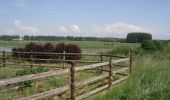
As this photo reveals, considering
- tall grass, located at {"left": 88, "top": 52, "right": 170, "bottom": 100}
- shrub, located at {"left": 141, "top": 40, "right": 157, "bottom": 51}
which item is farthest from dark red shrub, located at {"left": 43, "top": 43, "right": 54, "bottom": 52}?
tall grass, located at {"left": 88, "top": 52, "right": 170, "bottom": 100}

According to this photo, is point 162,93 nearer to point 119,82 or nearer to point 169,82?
point 169,82

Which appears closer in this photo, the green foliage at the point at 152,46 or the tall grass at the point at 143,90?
the tall grass at the point at 143,90

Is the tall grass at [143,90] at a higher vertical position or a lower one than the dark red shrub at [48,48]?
lower

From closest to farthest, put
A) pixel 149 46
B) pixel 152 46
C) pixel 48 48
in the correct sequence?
pixel 48 48 → pixel 152 46 → pixel 149 46

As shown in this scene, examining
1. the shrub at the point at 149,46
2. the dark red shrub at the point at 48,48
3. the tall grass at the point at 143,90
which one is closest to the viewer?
the tall grass at the point at 143,90

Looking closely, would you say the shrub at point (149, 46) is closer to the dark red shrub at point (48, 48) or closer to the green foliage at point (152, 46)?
the green foliage at point (152, 46)

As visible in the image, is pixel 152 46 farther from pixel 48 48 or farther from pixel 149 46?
pixel 48 48

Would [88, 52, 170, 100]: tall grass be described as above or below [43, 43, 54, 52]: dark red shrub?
below

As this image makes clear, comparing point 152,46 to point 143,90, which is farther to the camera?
point 152,46

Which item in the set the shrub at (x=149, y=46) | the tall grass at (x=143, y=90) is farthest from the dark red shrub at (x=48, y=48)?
the tall grass at (x=143, y=90)

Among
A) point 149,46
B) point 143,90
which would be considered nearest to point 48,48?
point 149,46

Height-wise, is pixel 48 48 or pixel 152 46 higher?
pixel 48 48

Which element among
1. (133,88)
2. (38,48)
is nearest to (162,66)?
(133,88)

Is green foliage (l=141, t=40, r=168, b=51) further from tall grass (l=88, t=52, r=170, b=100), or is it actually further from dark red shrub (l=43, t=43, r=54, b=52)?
tall grass (l=88, t=52, r=170, b=100)
